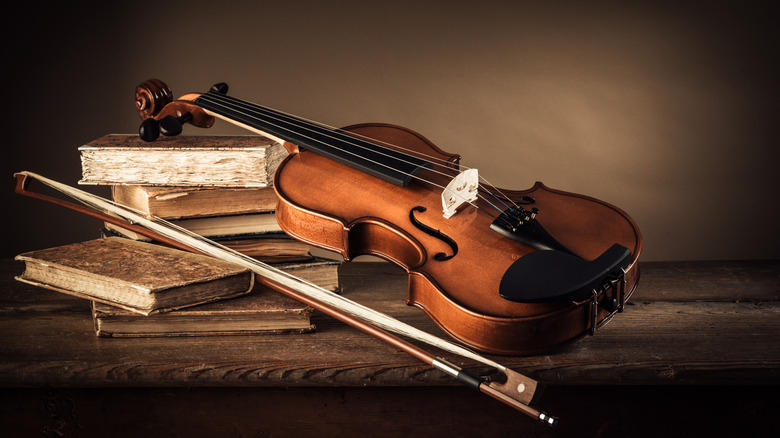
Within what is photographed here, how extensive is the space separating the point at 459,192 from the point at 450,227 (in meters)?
0.08

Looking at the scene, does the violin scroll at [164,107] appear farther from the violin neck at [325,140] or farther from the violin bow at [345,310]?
the violin bow at [345,310]

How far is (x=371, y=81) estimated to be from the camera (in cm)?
210

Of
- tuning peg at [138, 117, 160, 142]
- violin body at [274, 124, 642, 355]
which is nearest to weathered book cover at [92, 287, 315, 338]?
violin body at [274, 124, 642, 355]

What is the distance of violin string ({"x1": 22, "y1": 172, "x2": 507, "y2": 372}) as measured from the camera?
935 mm

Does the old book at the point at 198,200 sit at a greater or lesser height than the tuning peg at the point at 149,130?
lesser

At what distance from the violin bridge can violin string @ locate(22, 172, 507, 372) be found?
0.21 metres

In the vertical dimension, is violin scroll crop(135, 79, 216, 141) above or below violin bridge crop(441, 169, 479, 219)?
above

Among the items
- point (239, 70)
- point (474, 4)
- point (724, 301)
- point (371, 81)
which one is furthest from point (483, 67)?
point (724, 301)

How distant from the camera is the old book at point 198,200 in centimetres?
134

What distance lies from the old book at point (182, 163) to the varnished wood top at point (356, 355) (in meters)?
0.28

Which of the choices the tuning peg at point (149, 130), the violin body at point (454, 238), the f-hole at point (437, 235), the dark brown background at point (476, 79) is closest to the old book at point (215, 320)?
the violin body at point (454, 238)

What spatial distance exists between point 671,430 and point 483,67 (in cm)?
127

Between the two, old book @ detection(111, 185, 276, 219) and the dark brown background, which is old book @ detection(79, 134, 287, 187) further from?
the dark brown background

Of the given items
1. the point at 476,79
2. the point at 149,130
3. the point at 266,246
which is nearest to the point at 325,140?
the point at 266,246
